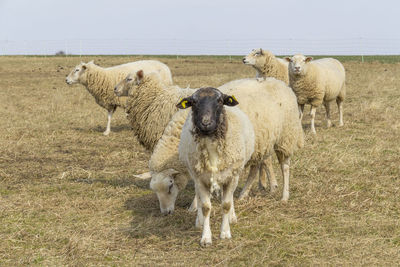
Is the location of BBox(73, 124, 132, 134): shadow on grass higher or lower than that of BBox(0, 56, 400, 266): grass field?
lower

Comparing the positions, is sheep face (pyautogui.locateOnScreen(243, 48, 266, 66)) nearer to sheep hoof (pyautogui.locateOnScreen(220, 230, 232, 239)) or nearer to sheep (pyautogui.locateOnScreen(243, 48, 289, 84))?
sheep (pyautogui.locateOnScreen(243, 48, 289, 84))

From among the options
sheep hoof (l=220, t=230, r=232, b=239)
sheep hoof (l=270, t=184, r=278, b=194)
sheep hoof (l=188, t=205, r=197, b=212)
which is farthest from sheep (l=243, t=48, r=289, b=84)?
sheep hoof (l=220, t=230, r=232, b=239)

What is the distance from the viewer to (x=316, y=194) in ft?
20.9

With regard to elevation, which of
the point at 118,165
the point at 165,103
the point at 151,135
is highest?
the point at 165,103

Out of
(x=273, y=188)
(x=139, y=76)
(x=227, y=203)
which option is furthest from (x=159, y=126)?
(x=227, y=203)

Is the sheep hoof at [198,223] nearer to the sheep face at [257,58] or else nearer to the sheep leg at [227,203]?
the sheep leg at [227,203]

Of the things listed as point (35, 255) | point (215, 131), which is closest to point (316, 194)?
point (215, 131)

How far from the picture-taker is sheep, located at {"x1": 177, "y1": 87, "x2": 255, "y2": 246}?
436 cm

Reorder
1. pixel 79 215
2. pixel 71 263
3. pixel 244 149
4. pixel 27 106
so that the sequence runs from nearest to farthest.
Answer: pixel 71 263, pixel 244 149, pixel 79 215, pixel 27 106

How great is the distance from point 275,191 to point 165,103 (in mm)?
2334

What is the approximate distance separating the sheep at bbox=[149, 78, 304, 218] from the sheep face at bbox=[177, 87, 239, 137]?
3.85 feet

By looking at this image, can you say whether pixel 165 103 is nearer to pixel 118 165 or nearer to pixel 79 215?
pixel 118 165

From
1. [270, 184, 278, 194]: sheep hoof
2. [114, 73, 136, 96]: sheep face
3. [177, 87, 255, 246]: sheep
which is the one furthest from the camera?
[114, 73, 136, 96]: sheep face

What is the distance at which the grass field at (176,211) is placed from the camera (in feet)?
14.8
